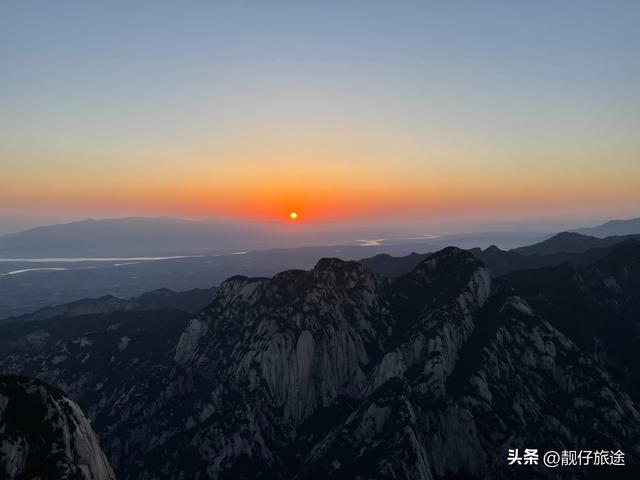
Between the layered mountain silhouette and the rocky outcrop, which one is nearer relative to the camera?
the rocky outcrop

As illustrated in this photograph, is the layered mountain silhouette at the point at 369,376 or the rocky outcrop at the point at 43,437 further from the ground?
the rocky outcrop at the point at 43,437

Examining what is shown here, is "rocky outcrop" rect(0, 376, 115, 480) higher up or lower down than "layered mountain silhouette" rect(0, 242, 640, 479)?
higher up

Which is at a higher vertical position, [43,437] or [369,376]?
[43,437]

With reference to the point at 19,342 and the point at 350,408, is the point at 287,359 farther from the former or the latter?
the point at 19,342

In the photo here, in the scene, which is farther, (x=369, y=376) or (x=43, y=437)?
(x=369, y=376)

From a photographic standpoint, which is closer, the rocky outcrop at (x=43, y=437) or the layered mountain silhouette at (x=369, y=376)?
the rocky outcrop at (x=43, y=437)
